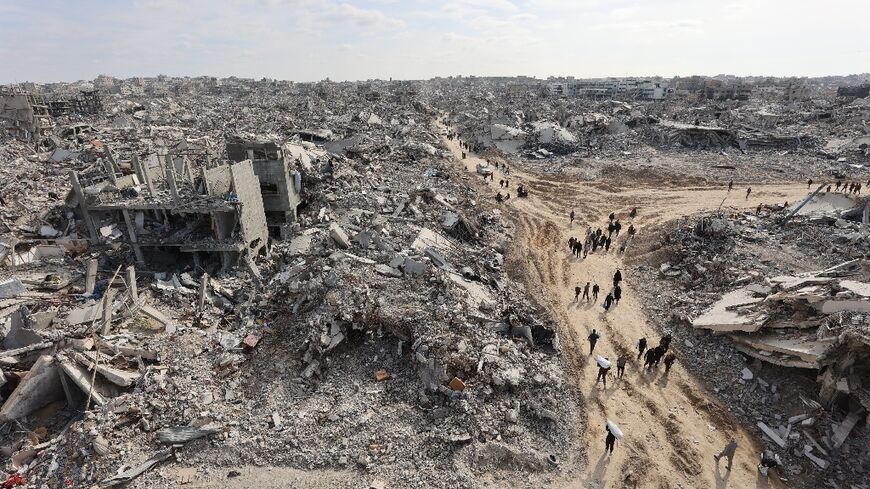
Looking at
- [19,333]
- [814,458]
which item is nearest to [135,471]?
[19,333]

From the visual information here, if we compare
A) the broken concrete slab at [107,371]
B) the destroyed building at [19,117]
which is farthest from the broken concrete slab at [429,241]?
the destroyed building at [19,117]

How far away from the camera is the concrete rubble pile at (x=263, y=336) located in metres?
8.59

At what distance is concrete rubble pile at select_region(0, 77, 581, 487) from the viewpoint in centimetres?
859

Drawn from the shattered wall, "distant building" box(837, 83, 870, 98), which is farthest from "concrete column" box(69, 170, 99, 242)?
"distant building" box(837, 83, 870, 98)

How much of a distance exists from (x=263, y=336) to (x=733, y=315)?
43.2 feet

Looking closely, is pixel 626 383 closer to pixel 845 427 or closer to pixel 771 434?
pixel 771 434

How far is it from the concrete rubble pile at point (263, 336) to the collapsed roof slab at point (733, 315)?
14.7 feet

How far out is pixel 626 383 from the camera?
11.1 m

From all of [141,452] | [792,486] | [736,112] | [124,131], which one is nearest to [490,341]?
[792,486]

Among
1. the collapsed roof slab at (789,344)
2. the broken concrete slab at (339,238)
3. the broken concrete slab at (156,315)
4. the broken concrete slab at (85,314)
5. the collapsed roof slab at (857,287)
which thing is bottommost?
the collapsed roof slab at (789,344)

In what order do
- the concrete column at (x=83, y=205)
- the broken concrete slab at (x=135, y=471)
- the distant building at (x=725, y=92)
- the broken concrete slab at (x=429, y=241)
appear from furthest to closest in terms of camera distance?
the distant building at (x=725, y=92) < the broken concrete slab at (x=429, y=241) < the concrete column at (x=83, y=205) < the broken concrete slab at (x=135, y=471)

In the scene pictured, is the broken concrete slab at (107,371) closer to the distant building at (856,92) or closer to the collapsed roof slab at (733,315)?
the collapsed roof slab at (733,315)

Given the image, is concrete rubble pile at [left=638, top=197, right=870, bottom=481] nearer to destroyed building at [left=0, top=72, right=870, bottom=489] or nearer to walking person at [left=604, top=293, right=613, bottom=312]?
destroyed building at [left=0, top=72, right=870, bottom=489]

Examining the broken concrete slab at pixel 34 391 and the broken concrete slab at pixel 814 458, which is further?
the broken concrete slab at pixel 34 391
